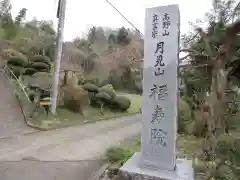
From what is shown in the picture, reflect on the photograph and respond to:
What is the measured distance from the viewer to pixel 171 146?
3.29m

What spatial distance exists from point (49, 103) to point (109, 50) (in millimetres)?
12825

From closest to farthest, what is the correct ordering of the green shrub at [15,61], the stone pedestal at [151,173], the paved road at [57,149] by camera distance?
the stone pedestal at [151,173]
the paved road at [57,149]
the green shrub at [15,61]

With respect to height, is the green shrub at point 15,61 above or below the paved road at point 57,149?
above

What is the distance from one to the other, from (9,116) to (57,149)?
13.4 ft

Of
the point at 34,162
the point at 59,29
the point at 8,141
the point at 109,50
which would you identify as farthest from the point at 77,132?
the point at 109,50

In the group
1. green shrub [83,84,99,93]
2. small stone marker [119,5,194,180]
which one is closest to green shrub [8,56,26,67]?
green shrub [83,84,99,93]

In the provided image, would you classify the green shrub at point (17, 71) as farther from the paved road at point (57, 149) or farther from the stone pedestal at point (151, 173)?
the stone pedestal at point (151, 173)

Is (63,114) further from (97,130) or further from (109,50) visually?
(109,50)

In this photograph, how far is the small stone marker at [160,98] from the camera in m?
3.29

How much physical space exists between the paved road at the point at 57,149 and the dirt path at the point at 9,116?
651mm

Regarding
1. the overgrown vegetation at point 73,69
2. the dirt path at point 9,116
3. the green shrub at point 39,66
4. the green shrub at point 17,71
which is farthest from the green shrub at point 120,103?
the green shrub at point 17,71

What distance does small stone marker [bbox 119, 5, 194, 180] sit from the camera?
10.8 ft

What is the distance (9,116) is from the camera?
8492 mm

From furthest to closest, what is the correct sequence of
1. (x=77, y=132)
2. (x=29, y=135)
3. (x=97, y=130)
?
(x=97, y=130) → (x=77, y=132) → (x=29, y=135)
